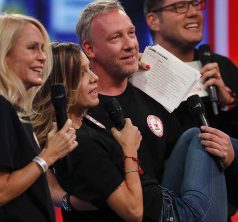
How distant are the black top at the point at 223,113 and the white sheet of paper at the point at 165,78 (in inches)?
4.6

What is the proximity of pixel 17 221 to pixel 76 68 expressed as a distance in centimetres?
62

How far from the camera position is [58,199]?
2.29 m

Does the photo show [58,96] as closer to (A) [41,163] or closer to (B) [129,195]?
(A) [41,163]

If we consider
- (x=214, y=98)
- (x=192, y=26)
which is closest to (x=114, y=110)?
(x=214, y=98)

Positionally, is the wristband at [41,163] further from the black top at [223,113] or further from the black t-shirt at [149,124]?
the black top at [223,113]

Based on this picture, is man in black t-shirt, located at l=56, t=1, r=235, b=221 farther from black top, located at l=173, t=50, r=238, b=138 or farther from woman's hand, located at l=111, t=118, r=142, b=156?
woman's hand, located at l=111, t=118, r=142, b=156

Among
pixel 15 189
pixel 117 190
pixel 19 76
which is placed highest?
pixel 19 76

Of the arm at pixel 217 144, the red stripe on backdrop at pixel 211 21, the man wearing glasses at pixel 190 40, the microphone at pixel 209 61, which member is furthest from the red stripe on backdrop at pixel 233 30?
the arm at pixel 217 144

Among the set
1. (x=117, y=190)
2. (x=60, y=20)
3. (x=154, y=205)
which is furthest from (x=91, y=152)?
(x=60, y=20)

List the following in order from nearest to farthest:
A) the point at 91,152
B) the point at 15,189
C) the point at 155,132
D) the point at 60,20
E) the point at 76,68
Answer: the point at 15,189
the point at 91,152
the point at 76,68
the point at 155,132
the point at 60,20

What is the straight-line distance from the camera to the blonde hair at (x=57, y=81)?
2.17m

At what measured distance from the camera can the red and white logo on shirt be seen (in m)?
2.52

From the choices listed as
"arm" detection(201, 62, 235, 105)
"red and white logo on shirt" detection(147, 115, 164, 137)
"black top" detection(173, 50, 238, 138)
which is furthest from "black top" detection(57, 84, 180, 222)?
"arm" detection(201, 62, 235, 105)

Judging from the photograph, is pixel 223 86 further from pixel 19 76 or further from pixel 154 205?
pixel 19 76
